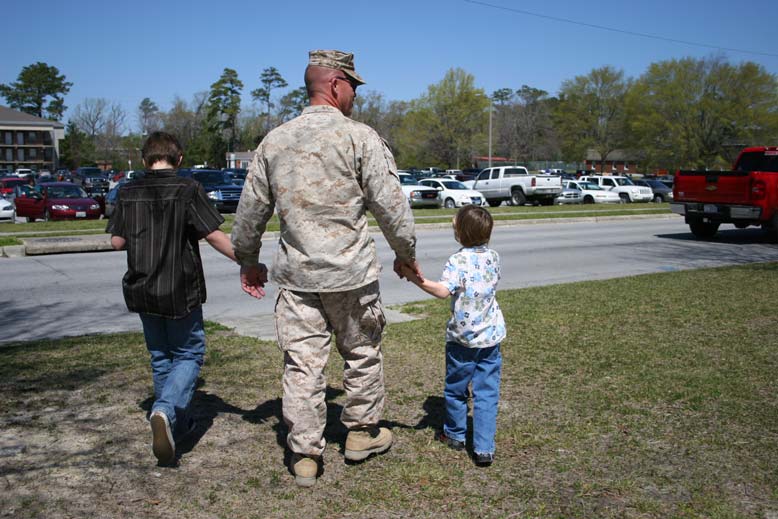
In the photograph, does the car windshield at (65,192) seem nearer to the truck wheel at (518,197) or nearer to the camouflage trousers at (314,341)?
the truck wheel at (518,197)

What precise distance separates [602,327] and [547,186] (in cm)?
2750

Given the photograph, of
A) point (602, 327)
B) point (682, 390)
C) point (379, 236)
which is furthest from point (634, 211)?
point (682, 390)

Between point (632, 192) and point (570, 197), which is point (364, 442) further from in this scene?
point (632, 192)

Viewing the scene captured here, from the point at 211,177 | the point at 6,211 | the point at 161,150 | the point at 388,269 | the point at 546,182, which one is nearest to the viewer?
the point at 161,150

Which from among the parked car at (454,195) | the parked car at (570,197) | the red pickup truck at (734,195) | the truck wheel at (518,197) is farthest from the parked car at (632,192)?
the red pickup truck at (734,195)

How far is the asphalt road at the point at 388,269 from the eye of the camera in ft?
26.5

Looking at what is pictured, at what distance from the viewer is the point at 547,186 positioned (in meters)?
33.6

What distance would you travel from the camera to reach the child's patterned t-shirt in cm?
382

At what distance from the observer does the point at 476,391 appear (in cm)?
389

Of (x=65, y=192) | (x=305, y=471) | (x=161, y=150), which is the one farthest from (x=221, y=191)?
(x=305, y=471)

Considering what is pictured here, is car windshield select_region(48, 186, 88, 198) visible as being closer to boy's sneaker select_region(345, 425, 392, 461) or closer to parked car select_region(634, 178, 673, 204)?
boy's sneaker select_region(345, 425, 392, 461)

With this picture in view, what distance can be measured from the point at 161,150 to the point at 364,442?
1969 millimetres

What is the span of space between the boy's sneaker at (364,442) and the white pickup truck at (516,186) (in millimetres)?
30575

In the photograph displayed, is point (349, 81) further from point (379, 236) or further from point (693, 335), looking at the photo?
point (379, 236)
